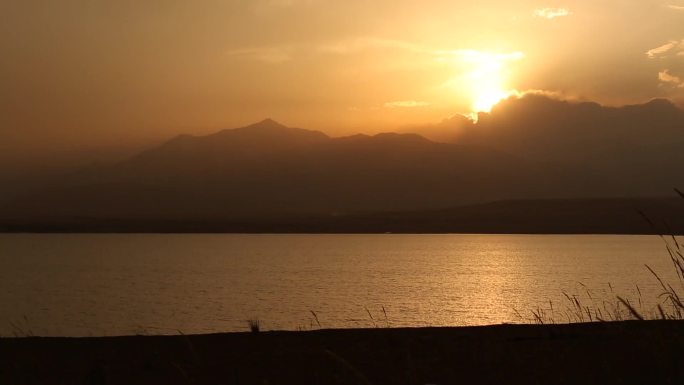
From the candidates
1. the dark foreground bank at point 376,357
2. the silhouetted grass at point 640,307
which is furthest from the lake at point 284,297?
the dark foreground bank at point 376,357

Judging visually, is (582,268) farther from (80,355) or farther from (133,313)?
(80,355)

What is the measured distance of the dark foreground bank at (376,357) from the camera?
7406mm

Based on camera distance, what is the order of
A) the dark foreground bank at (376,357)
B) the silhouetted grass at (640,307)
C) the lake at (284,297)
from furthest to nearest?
the lake at (284,297), the dark foreground bank at (376,357), the silhouetted grass at (640,307)

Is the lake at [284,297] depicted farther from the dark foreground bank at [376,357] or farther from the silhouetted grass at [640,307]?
the dark foreground bank at [376,357]

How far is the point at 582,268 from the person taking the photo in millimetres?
101875

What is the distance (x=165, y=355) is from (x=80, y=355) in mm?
1160

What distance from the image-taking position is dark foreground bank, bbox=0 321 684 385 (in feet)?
24.3

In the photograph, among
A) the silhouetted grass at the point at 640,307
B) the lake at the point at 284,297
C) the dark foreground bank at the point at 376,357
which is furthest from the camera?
the lake at the point at 284,297

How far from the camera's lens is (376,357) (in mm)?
9234

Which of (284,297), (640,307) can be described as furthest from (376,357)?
(284,297)

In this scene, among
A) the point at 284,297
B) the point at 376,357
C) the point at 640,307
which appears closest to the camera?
the point at 376,357

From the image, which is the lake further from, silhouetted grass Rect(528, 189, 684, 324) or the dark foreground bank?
the dark foreground bank

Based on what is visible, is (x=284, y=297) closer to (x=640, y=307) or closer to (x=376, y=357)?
(x=640, y=307)

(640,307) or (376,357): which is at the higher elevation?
(376,357)
